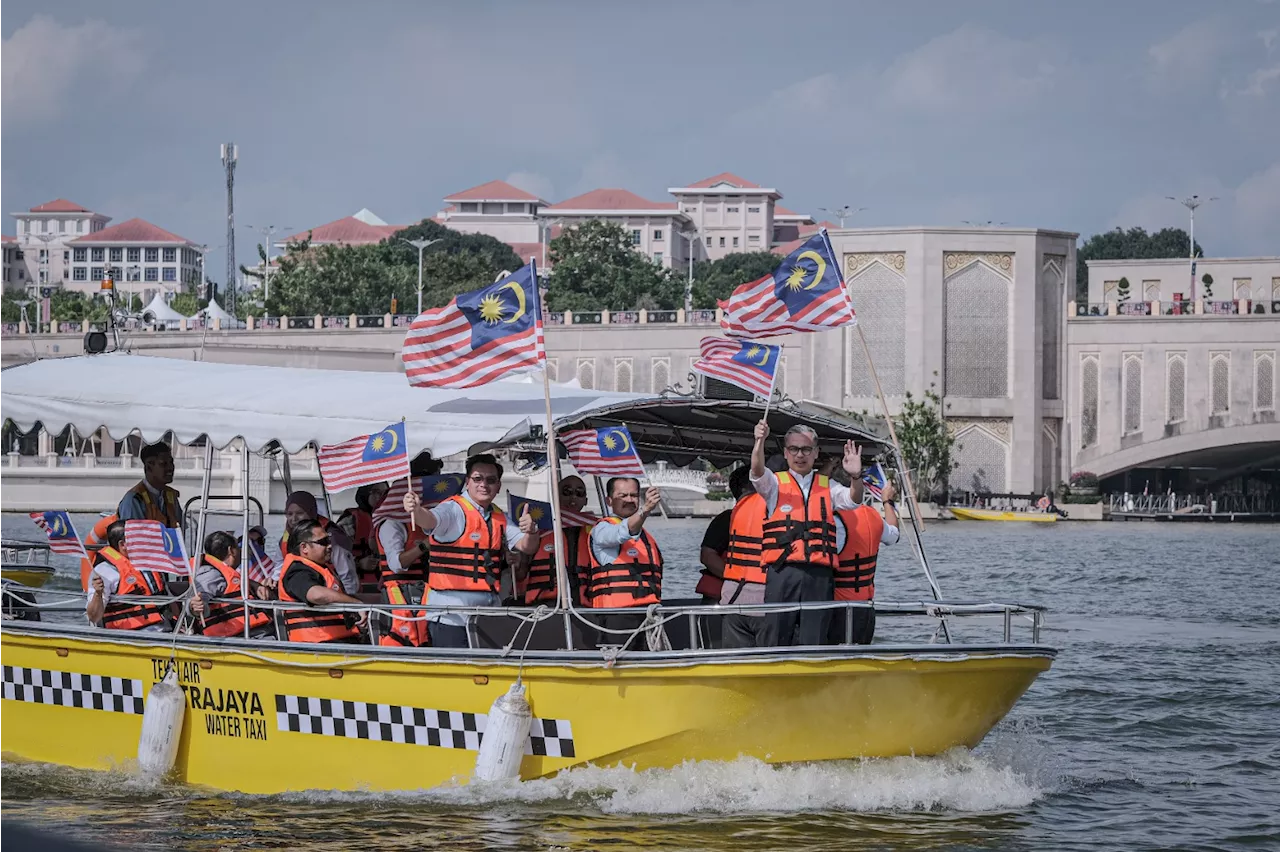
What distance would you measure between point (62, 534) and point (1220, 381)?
72.4 meters

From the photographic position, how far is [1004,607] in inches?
415

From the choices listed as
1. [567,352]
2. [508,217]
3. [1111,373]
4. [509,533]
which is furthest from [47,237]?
[509,533]

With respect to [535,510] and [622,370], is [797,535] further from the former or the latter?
[622,370]

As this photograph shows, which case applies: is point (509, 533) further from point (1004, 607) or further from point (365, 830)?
point (1004, 607)

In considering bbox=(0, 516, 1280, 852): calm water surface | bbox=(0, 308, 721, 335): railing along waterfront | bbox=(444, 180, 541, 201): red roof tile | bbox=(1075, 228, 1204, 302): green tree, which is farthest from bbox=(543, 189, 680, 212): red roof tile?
bbox=(0, 516, 1280, 852): calm water surface

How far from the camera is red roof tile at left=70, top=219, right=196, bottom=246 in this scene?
7259 inches

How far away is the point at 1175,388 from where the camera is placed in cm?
7900

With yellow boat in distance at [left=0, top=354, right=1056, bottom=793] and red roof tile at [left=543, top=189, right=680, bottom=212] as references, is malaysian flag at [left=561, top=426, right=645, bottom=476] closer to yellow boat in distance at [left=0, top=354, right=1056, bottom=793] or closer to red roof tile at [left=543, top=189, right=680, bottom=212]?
yellow boat in distance at [left=0, top=354, right=1056, bottom=793]

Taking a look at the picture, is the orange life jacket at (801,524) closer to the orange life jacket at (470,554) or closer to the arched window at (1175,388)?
the orange life jacket at (470,554)

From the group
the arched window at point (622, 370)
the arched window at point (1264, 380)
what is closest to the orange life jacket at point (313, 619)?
the arched window at point (1264, 380)

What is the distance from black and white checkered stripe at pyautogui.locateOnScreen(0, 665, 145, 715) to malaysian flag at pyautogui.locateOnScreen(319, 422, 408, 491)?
7.37 ft

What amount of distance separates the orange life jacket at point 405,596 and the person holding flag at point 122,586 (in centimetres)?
157

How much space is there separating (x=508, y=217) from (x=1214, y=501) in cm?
9757

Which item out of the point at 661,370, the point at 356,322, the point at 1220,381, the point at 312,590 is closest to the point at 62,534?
the point at 312,590
